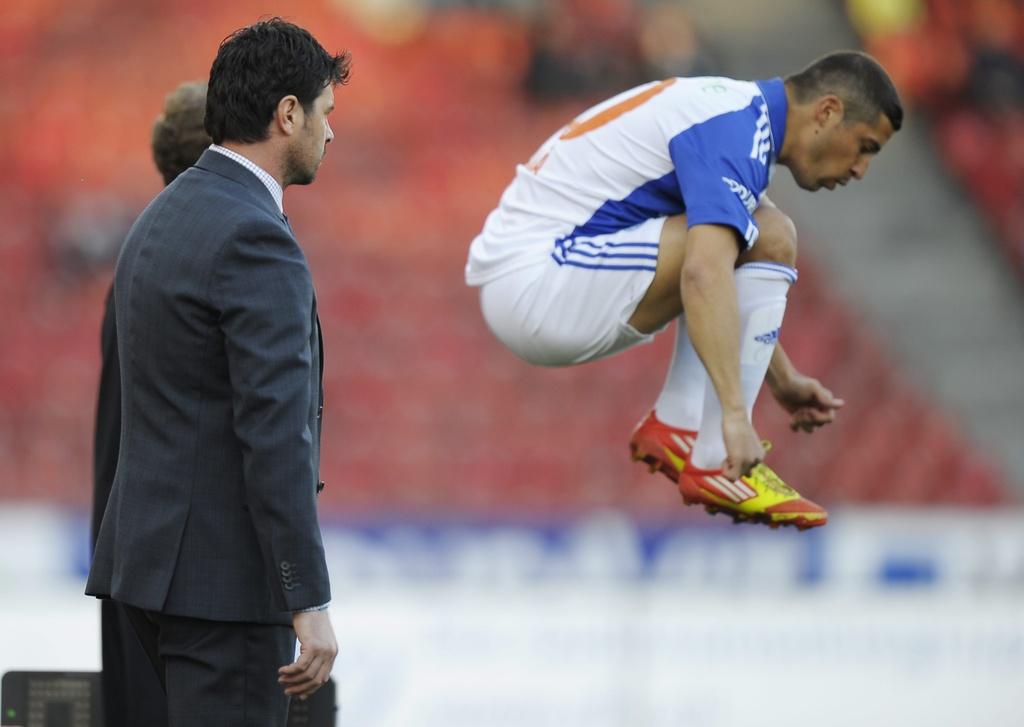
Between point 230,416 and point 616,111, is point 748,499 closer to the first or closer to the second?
point 616,111

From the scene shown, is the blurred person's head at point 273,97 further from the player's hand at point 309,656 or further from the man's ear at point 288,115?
the player's hand at point 309,656

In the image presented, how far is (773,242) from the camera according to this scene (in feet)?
9.45

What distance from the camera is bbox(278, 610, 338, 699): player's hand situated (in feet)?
7.45

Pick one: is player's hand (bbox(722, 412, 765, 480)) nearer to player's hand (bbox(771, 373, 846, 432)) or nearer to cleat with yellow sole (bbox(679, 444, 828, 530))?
cleat with yellow sole (bbox(679, 444, 828, 530))

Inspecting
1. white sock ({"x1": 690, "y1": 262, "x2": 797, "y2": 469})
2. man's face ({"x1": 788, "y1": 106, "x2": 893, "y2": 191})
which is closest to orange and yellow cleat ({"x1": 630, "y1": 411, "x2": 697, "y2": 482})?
white sock ({"x1": 690, "y1": 262, "x2": 797, "y2": 469})

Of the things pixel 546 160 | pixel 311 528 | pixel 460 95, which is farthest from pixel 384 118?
pixel 311 528

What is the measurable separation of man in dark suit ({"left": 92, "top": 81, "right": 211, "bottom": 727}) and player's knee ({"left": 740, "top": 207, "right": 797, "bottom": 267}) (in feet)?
3.49

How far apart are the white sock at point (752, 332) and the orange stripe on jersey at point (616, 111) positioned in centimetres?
37

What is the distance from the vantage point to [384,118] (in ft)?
29.4

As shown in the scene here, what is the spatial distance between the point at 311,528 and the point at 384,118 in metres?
6.87

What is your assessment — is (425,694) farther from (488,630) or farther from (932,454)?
(932,454)

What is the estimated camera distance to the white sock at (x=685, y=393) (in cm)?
307

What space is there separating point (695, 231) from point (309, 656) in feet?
3.25

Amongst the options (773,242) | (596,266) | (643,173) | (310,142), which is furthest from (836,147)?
(310,142)
